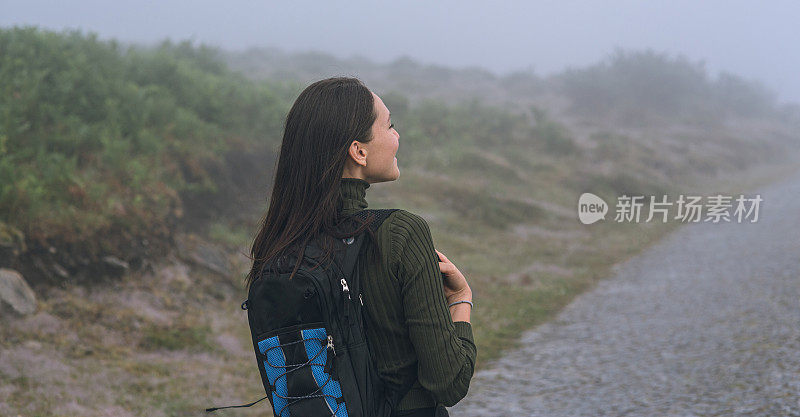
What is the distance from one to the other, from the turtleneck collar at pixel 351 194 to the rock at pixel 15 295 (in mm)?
7449

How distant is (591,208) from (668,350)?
1560cm

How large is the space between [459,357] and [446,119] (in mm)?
28561

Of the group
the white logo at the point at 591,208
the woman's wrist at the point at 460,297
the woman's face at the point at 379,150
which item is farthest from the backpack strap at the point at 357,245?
the white logo at the point at 591,208

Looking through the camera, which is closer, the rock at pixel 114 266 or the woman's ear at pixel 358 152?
the woman's ear at pixel 358 152

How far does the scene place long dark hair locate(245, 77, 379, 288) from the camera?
1943 mm

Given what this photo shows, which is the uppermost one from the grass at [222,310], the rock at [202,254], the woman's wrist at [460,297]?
the woman's wrist at [460,297]

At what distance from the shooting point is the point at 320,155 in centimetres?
196

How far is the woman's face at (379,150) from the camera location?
200cm

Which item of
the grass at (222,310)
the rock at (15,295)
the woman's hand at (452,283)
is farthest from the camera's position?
the rock at (15,295)

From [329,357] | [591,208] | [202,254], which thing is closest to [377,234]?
[329,357]

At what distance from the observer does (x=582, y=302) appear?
12.4 meters

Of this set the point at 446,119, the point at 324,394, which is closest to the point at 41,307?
the point at 324,394

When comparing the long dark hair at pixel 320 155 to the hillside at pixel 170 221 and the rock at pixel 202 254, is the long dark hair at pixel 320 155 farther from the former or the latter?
the rock at pixel 202 254

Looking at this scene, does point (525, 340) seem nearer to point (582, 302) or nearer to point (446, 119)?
point (582, 302)
